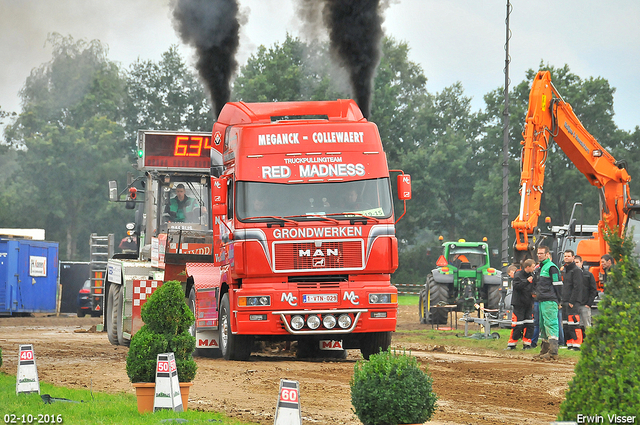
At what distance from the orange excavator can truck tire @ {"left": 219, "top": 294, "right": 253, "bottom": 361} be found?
899cm

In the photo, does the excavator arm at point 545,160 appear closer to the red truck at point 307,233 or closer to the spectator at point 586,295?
the spectator at point 586,295

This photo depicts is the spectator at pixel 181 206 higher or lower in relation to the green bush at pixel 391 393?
higher

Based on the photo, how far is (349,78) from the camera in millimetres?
20156

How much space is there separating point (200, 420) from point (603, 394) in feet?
14.1

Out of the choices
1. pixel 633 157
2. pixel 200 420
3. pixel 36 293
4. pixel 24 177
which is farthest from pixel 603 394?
pixel 24 177

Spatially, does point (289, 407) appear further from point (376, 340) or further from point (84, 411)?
point (376, 340)

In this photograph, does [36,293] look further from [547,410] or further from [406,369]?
[406,369]

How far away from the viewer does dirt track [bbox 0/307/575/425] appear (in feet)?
29.5

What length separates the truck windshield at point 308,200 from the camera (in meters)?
13.1

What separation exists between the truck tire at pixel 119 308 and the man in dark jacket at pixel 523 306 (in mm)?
7558

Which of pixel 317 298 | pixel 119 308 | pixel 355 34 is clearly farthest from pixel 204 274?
pixel 355 34

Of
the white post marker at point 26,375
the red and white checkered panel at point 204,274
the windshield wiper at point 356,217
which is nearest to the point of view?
the white post marker at point 26,375

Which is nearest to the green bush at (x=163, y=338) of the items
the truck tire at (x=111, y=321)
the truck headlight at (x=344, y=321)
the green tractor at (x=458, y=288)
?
the truck headlight at (x=344, y=321)

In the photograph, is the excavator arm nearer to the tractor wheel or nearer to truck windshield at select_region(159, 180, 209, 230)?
the tractor wheel
